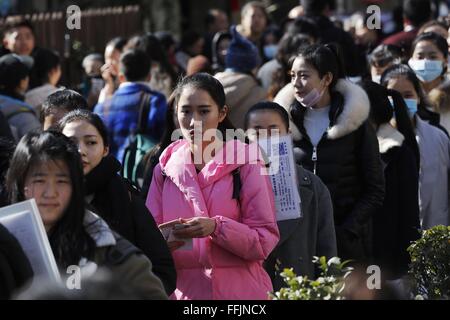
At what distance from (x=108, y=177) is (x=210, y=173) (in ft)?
1.95

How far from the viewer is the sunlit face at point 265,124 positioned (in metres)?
6.20

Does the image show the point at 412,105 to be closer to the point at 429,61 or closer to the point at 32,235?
the point at 429,61

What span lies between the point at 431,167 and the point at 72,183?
4186mm

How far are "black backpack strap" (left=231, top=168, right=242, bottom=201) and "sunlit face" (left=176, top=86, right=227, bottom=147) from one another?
20 cm

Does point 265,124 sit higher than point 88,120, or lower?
lower

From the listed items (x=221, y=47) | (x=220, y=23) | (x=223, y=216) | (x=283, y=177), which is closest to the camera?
(x=223, y=216)

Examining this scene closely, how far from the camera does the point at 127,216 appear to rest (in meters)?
4.75

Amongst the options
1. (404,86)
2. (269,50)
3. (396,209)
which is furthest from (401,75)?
(269,50)

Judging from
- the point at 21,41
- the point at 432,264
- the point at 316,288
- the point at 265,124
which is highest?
the point at 21,41

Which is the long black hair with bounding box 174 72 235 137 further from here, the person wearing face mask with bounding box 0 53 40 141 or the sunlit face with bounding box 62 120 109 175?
the person wearing face mask with bounding box 0 53 40 141

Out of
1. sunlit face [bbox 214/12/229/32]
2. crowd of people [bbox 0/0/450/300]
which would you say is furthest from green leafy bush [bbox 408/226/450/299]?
sunlit face [bbox 214/12/229/32]
